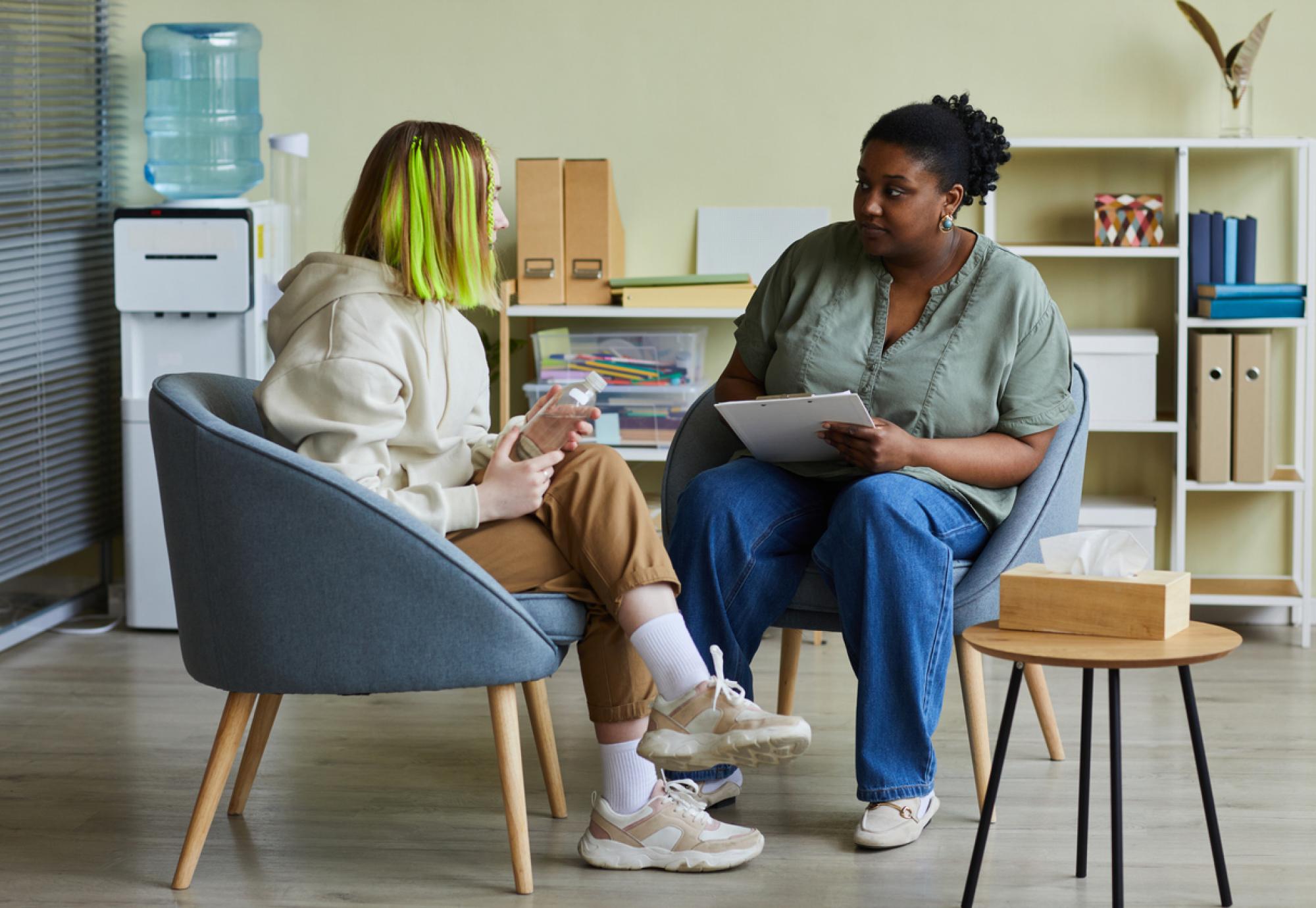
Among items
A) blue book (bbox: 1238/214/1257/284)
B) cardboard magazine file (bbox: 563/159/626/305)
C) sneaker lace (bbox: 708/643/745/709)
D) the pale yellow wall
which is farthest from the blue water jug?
blue book (bbox: 1238/214/1257/284)

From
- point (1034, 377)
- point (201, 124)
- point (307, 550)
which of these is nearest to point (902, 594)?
point (1034, 377)

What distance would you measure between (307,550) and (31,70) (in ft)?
7.18

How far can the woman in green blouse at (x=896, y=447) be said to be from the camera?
6.91ft

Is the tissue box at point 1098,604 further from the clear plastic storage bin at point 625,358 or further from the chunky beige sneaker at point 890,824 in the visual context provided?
the clear plastic storage bin at point 625,358

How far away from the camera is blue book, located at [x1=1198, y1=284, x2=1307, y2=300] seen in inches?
132

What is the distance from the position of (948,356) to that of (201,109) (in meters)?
2.26

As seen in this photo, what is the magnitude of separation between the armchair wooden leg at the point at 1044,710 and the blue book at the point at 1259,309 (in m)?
1.28

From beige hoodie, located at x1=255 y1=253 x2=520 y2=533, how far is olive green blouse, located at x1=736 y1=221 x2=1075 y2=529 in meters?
0.63

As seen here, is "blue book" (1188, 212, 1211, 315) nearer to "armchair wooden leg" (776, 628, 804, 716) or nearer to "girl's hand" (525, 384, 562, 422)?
"armchair wooden leg" (776, 628, 804, 716)

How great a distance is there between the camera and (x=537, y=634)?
192 cm

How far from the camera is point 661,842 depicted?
2053 millimetres

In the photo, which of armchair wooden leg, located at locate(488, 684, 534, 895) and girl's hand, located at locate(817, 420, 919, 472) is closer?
armchair wooden leg, located at locate(488, 684, 534, 895)

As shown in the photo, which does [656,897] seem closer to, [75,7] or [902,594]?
[902,594]

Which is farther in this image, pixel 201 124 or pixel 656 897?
pixel 201 124
